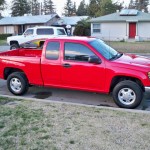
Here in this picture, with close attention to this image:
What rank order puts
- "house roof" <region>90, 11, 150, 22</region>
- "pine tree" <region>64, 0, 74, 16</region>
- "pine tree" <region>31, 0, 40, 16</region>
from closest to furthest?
"house roof" <region>90, 11, 150, 22</region>
"pine tree" <region>64, 0, 74, 16</region>
"pine tree" <region>31, 0, 40, 16</region>

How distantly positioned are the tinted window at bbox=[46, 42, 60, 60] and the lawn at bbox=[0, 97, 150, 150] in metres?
1.33

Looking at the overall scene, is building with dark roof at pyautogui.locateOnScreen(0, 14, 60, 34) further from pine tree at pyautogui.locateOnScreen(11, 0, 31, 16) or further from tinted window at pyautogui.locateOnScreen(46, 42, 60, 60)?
tinted window at pyautogui.locateOnScreen(46, 42, 60, 60)

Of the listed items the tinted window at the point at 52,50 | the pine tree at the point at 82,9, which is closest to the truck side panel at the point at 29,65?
the tinted window at the point at 52,50

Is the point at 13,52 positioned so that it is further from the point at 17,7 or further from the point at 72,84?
the point at 17,7

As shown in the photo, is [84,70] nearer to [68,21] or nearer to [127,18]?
[127,18]

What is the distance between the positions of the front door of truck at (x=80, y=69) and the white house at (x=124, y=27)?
28889 mm

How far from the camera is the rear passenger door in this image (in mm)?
7434

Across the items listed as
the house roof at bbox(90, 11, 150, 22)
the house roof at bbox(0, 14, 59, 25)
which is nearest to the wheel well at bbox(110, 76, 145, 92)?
the house roof at bbox(90, 11, 150, 22)

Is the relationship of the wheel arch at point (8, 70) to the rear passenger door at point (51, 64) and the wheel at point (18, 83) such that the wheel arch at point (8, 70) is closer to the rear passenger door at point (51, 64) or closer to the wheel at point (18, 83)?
the wheel at point (18, 83)

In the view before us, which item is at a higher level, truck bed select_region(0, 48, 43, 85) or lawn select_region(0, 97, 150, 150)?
truck bed select_region(0, 48, 43, 85)

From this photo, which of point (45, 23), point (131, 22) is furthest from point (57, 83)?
point (45, 23)

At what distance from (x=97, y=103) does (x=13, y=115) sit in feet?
7.53

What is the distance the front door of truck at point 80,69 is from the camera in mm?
6973

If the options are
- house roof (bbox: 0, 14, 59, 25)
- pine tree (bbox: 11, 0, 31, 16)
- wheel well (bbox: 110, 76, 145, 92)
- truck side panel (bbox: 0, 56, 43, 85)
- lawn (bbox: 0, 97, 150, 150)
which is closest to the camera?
lawn (bbox: 0, 97, 150, 150)
